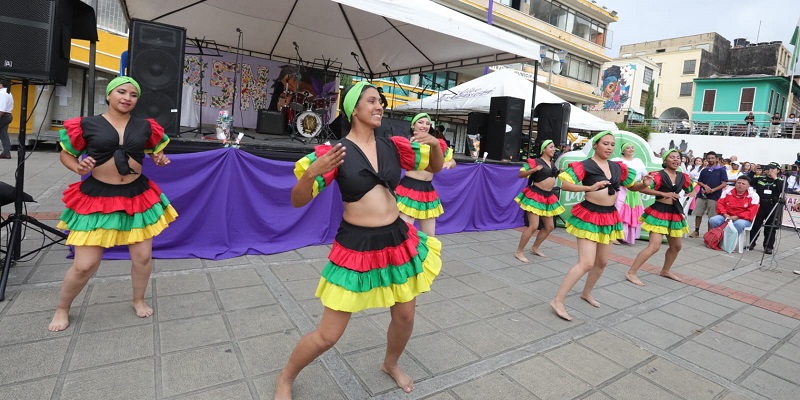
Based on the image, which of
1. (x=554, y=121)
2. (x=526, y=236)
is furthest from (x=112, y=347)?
(x=554, y=121)

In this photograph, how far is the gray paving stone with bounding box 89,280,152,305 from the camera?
11.7ft

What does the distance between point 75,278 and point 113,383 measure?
966 millimetres

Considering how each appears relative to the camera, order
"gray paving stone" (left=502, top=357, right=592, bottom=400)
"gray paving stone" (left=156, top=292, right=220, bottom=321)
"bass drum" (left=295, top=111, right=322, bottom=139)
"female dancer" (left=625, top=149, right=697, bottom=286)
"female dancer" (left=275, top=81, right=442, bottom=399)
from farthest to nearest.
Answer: "bass drum" (left=295, top=111, right=322, bottom=139) → "female dancer" (left=625, top=149, right=697, bottom=286) → "gray paving stone" (left=156, top=292, right=220, bottom=321) → "gray paving stone" (left=502, top=357, right=592, bottom=400) → "female dancer" (left=275, top=81, right=442, bottom=399)

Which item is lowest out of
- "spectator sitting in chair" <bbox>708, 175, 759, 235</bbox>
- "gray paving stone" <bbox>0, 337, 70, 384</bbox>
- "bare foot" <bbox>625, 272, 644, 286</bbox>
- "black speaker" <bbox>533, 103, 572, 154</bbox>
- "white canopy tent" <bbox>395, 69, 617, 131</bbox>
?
"gray paving stone" <bbox>0, 337, 70, 384</bbox>

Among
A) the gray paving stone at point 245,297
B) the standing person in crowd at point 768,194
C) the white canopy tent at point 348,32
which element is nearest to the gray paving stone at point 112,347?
the gray paving stone at point 245,297

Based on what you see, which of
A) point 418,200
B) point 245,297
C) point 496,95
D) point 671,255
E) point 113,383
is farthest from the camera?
point 496,95

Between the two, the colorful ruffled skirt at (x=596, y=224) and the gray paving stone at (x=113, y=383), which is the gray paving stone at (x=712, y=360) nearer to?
the colorful ruffled skirt at (x=596, y=224)

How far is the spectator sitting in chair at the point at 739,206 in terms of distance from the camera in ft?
26.5

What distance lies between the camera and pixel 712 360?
3.44m

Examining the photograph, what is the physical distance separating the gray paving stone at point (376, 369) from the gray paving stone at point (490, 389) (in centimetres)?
27

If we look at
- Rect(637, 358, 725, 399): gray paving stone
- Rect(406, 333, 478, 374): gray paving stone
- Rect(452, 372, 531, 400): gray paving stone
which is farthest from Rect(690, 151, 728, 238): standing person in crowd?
Rect(452, 372, 531, 400): gray paving stone

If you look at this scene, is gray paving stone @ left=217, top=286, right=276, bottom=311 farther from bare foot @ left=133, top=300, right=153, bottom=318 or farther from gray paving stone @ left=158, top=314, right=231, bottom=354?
bare foot @ left=133, top=300, right=153, bottom=318

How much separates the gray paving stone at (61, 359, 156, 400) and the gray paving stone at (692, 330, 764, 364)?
4339 mm

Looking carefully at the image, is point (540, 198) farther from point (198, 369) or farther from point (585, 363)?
point (198, 369)
